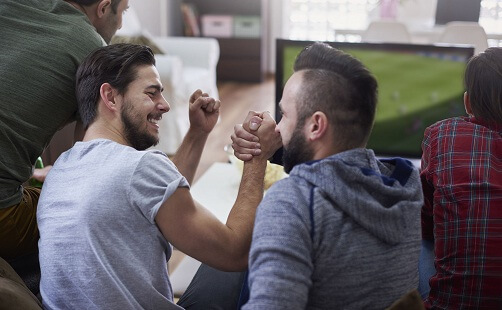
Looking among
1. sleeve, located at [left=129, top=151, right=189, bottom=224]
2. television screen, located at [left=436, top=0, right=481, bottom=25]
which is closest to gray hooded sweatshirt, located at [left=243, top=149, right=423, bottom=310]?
sleeve, located at [left=129, top=151, right=189, bottom=224]

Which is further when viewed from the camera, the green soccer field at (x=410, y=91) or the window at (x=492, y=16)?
the window at (x=492, y=16)

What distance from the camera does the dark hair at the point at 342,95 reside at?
123cm

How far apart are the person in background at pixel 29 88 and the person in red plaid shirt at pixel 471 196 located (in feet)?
3.22

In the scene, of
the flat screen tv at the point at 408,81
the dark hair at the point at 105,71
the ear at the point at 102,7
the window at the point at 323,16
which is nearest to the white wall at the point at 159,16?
the window at the point at 323,16

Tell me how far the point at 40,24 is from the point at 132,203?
0.69 m

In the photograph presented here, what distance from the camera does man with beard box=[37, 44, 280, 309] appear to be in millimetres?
1393

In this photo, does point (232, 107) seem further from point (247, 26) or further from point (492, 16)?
point (492, 16)

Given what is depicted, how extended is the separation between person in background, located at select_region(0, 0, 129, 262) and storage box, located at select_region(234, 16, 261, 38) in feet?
15.9

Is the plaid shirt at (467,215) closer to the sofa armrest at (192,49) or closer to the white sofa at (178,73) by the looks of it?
the white sofa at (178,73)

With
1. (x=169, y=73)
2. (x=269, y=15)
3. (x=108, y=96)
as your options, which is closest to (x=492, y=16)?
(x=269, y=15)

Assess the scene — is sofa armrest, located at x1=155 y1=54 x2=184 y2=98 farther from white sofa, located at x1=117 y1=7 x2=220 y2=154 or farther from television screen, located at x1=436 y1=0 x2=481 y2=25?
television screen, located at x1=436 y1=0 x2=481 y2=25

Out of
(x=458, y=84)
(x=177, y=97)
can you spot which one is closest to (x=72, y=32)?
(x=458, y=84)

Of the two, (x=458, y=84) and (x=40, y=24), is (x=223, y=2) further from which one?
(x=40, y=24)

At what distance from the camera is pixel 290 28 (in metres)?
7.30
